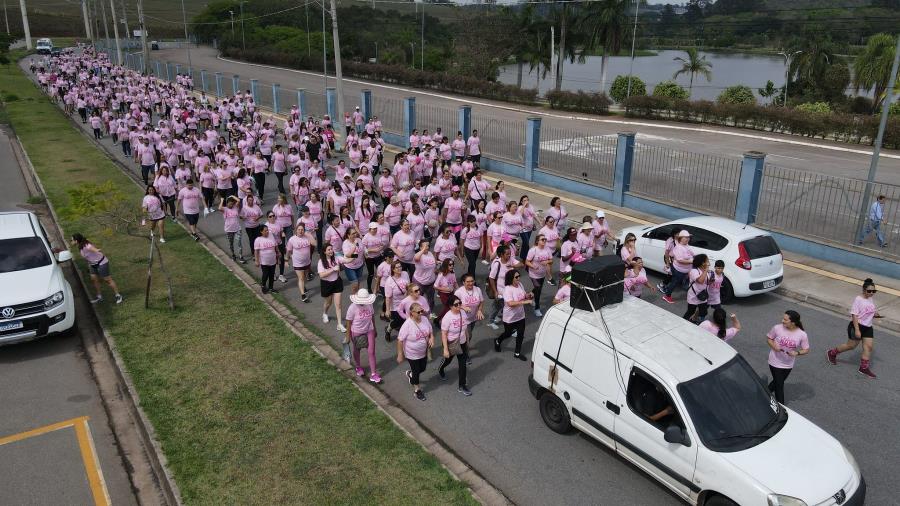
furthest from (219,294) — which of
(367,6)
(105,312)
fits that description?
(367,6)

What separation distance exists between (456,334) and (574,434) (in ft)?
6.27

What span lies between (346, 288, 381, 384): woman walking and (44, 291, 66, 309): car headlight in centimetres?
464

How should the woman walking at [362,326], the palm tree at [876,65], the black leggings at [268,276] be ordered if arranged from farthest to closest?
the palm tree at [876,65]
the black leggings at [268,276]
the woman walking at [362,326]

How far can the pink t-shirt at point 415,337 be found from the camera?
827cm

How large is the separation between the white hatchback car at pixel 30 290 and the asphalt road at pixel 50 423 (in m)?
0.49

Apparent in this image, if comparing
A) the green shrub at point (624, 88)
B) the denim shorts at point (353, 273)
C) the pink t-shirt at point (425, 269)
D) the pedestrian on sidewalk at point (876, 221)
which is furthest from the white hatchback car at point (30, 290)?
the green shrub at point (624, 88)

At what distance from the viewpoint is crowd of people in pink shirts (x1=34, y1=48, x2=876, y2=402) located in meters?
8.91

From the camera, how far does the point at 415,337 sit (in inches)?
326

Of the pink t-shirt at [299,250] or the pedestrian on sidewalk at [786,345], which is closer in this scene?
the pedestrian on sidewalk at [786,345]

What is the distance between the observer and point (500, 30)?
54.1 metres

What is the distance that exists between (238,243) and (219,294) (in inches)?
88.9

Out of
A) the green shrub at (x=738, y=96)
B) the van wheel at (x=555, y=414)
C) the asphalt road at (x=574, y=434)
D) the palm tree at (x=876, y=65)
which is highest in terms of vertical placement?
the palm tree at (x=876, y=65)

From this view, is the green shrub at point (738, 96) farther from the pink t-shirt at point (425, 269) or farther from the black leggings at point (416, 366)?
the black leggings at point (416, 366)

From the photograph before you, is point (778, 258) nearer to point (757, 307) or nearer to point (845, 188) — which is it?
point (757, 307)
